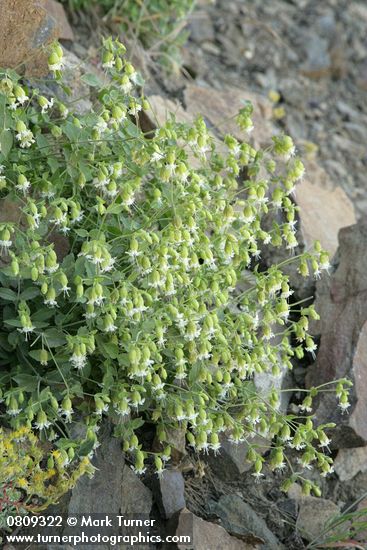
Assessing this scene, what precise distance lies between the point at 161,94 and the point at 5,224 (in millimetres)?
2751

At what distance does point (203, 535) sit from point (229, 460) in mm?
502

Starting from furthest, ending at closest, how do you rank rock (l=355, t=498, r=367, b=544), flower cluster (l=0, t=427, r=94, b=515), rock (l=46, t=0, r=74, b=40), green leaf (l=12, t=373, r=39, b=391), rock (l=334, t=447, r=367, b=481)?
1. rock (l=46, t=0, r=74, b=40)
2. rock (l=334, t=447, r=367, b=481)
3. rock (l=355, t=498, r=367, b=544)
4. green leaf (l=12, t=373, r=39, b=391)
5. flower cluster (l=0, t=427, r=94, b=515)

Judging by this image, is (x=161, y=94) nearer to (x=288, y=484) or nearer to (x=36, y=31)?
(x=36, y=31)

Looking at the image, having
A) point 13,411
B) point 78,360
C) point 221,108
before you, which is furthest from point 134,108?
point 221,108

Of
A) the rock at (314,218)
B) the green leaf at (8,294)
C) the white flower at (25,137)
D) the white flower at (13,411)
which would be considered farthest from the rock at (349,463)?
the white flower at (25,137)

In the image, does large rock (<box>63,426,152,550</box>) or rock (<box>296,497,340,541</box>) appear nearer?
large rock (<box>63,426,152,550</box>)

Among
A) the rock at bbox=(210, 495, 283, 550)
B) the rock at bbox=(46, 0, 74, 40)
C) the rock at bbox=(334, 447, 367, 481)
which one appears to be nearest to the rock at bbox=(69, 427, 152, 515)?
the rock at bbox=(210, 495, 283, 550)

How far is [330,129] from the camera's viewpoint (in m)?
7.64

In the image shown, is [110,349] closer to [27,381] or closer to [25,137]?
[27,381]

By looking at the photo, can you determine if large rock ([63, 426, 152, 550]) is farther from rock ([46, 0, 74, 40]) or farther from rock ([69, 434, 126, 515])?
rock ([46, 0, 74, 40])

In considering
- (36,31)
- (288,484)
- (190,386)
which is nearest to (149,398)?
(190,386)

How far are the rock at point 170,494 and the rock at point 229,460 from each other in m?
0.28

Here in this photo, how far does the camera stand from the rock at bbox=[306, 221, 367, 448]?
454 cm

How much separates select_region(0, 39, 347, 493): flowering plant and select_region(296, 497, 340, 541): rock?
34cm
